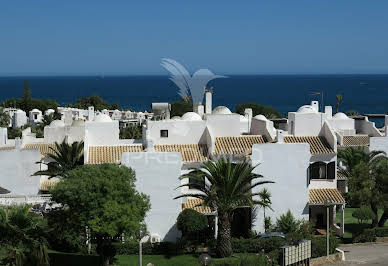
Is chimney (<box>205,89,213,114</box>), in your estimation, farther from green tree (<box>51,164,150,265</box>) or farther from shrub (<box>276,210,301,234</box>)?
green tree (<box>51,164,150,265</box>)

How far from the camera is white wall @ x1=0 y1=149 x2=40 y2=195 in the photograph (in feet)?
116

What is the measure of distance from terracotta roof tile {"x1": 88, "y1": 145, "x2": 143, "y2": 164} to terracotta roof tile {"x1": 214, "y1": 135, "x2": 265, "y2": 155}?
13.8 ft

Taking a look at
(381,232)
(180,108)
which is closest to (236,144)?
(381,232)

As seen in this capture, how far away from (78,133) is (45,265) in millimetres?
22509

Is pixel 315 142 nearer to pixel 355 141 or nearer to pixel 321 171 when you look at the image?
pixel 321 171

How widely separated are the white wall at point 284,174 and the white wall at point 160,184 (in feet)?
13.4

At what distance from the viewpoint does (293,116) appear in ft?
119

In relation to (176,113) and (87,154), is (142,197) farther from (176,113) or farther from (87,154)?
(176,113)

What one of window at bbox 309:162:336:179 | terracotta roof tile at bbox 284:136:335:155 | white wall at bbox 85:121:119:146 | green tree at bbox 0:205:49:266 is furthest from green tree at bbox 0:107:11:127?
green tree at bbox 0:205:49:266

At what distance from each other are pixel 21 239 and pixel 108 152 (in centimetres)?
1183

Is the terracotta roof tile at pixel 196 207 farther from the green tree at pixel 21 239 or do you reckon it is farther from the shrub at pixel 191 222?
the green tree at pixel 21 239

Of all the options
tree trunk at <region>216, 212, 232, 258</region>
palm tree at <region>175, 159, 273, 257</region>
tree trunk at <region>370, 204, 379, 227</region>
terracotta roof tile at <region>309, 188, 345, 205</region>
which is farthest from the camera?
tree trunk at <region>370, 204, 379, 227</region>

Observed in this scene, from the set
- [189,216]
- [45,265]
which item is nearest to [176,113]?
[189,216]

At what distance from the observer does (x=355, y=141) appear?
1877 inches
